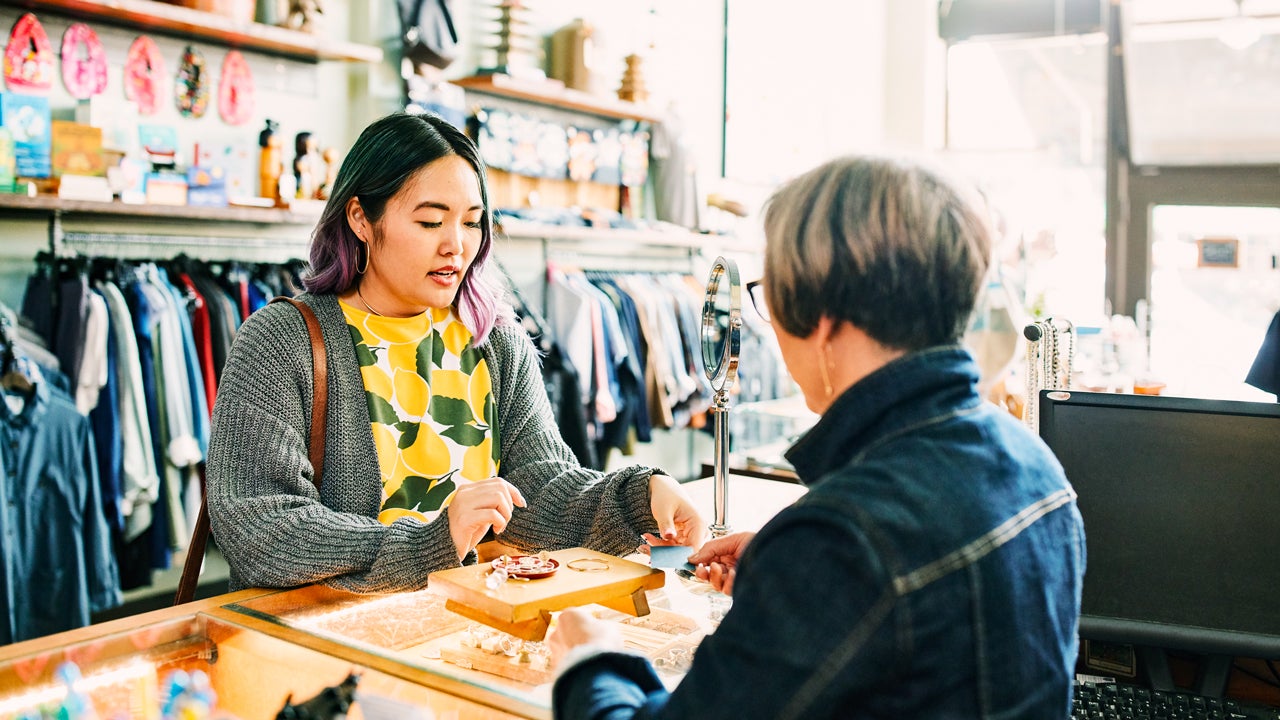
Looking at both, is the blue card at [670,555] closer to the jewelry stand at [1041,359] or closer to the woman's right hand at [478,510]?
the woman's right hand at [478,510]

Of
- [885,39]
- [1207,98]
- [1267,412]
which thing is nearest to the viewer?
[1267,412]

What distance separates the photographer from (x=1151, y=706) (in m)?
1.58

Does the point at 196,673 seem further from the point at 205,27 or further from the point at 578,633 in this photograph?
the point at 205,27

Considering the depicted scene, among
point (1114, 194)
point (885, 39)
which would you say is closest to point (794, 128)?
point (885, 39)

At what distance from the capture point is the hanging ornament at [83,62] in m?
3.50

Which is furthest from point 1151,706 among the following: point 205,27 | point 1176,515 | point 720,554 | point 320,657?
point 205,27

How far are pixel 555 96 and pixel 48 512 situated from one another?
298 centimetres

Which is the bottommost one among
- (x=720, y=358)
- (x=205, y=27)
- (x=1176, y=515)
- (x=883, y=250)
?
(x=1176, y=515)

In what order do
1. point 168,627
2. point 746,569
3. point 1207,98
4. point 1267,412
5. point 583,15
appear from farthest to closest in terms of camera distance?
1. point 1207,98
2. point 583,15
3. point 1267,412
4. point 168,627
5. point 746,569

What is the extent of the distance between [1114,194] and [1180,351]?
1173 millimetres

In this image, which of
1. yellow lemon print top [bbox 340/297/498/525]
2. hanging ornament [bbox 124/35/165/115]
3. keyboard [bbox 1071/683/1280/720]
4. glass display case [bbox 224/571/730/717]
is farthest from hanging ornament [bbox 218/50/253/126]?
keyboard [bbox 1071/683/1280/720]

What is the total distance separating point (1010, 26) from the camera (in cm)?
798

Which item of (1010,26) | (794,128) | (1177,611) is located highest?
(1010,26)

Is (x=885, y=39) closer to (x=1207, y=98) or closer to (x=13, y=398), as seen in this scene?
(x=1207, y=98)
